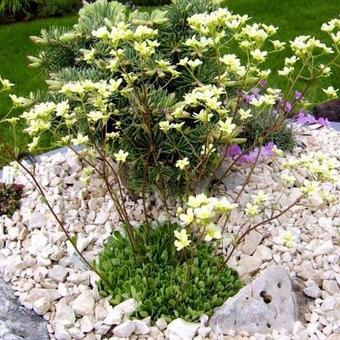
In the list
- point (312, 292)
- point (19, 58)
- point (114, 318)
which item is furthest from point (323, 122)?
point (19, 58)

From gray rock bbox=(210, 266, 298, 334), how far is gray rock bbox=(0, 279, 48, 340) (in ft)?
2.34

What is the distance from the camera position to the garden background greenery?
7.11 metres

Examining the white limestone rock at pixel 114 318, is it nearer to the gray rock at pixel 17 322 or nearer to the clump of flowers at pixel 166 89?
the gray rock at pixel 17 322

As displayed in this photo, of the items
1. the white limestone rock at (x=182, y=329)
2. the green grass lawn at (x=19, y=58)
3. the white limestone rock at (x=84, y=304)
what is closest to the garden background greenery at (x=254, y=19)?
the green grass lawn at (x=19, y=58)

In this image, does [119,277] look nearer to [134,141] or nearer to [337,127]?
[134,141]

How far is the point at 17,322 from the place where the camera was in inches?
113

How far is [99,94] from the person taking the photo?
2719 millimetres

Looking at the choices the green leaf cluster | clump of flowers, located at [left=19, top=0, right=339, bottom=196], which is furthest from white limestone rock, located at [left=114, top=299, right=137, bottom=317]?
the green leaf cluster

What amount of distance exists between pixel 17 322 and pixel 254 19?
637 cm

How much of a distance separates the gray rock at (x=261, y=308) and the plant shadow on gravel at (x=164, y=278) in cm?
7

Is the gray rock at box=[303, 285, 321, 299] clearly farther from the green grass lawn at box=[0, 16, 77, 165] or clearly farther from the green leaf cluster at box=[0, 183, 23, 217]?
the green grass lawn at box=[0, 16, 77, 165]

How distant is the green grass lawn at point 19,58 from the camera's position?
260 inches

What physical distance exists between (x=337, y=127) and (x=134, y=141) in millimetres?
1983

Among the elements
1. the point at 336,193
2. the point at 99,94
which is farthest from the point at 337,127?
the point at 99,94
